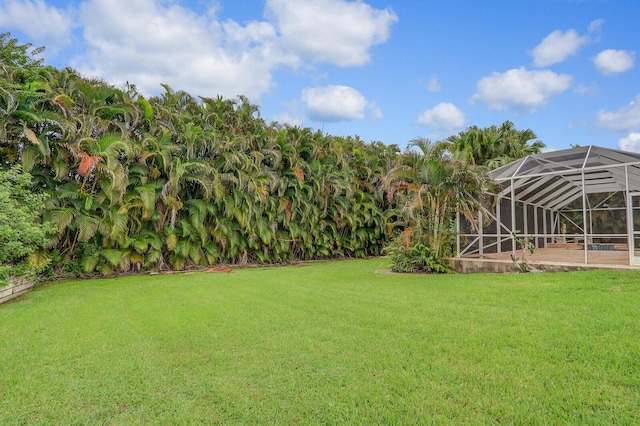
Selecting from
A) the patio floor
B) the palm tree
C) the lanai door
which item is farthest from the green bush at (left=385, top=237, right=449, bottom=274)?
the lanai door

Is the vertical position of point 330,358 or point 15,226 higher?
point 15,226

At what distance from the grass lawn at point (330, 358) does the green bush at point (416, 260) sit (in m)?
2.81

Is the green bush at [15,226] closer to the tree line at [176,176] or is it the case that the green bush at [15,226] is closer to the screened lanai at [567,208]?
the tree line at [176,176]

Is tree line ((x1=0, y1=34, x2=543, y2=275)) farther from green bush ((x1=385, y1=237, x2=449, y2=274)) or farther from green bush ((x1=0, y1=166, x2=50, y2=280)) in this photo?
green bush ((x1=0, y1=166, x2=50, y2=280))

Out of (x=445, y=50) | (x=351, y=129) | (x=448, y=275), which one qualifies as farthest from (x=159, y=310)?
(x=351, y=129)

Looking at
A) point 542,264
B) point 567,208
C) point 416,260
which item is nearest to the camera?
point 542,264

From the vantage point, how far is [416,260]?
8961mm

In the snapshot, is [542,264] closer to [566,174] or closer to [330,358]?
[566,174]

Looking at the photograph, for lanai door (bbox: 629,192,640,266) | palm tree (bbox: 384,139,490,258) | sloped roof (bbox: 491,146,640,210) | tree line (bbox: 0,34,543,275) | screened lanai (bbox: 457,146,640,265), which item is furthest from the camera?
palm tree (bbox: 384,139,490,258)

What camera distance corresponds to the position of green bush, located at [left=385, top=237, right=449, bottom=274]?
28.8 feet

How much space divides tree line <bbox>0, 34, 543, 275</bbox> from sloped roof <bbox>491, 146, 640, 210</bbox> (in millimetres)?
1486

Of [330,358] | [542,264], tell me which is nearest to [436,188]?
[542,264]

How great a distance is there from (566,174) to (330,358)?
9.19 metres

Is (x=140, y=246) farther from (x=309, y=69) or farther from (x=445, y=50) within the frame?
(x=445, y=50)
